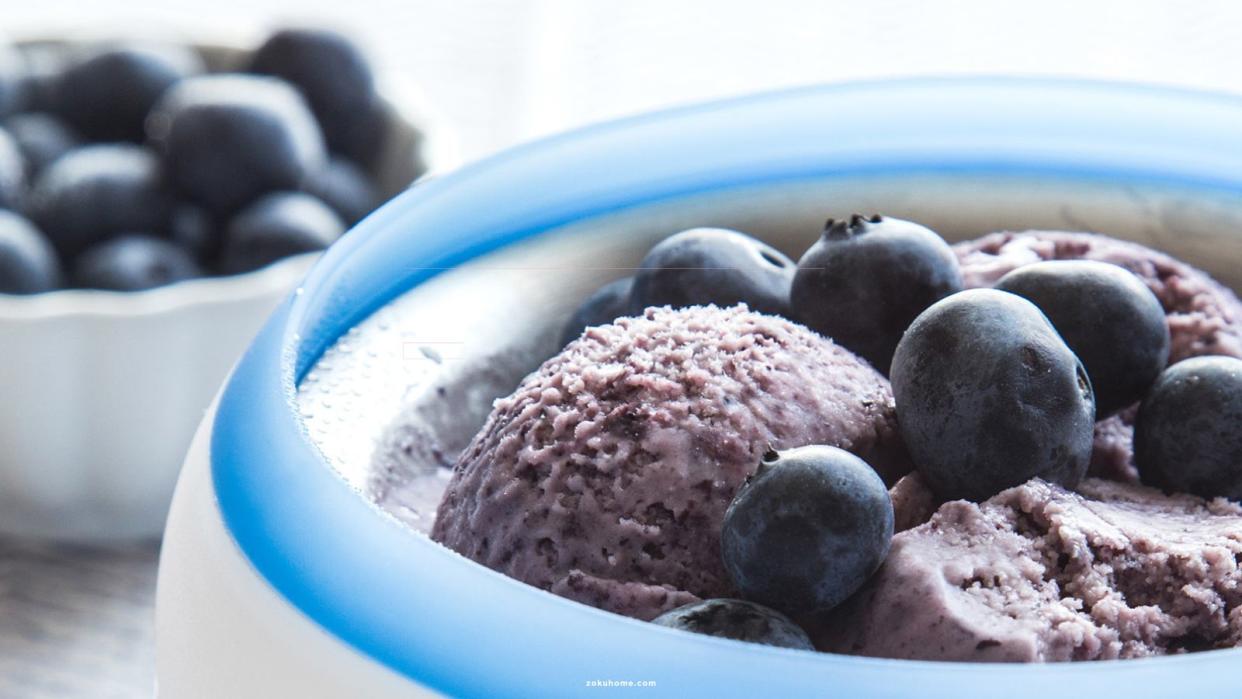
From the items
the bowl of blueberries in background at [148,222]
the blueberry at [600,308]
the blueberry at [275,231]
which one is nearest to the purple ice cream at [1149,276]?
the blueberry at [600,308]

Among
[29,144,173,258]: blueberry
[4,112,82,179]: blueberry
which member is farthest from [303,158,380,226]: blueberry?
[4,112,82,179]: blueberry

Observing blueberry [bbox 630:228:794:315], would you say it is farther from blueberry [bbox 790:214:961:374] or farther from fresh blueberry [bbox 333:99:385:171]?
fresh blueberry [bbox 333:99:385:171]

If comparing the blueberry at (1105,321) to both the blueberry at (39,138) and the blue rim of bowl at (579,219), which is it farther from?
the blueberry at (39,138)

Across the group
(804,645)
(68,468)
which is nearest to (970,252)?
(804,645)

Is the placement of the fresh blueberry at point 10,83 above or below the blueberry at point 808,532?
below

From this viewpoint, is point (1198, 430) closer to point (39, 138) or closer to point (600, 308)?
point (600, 308)
